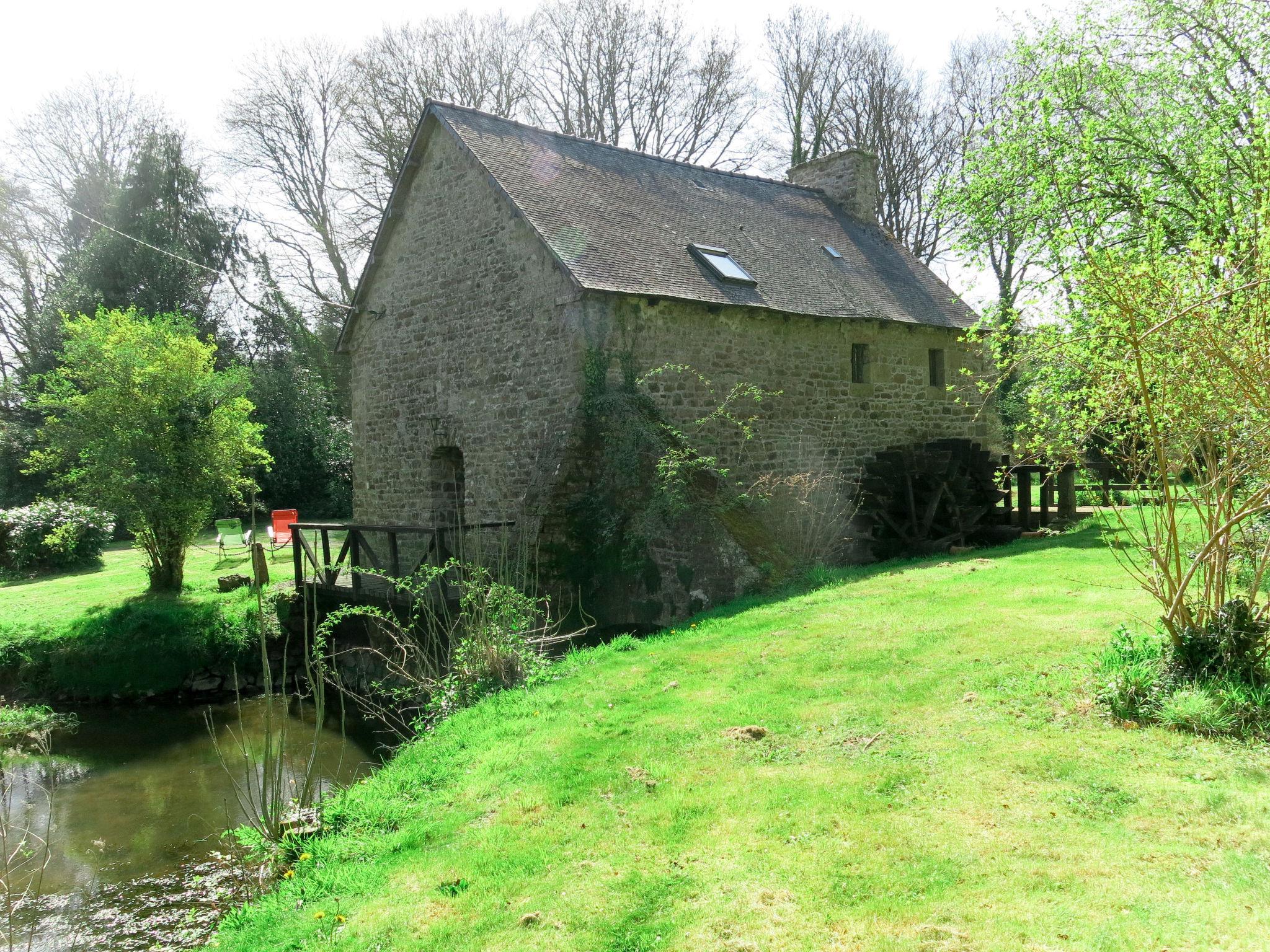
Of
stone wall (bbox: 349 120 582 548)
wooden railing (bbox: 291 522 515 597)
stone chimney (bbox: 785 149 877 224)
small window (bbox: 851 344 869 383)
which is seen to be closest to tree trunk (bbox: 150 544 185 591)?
wooden railing (bbox: 291 522 515 597)

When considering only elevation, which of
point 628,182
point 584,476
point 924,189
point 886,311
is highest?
point 924,189

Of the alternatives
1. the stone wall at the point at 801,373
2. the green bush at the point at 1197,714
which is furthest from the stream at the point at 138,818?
the stone wall at the point at 801,373

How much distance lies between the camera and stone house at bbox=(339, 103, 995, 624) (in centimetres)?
1122

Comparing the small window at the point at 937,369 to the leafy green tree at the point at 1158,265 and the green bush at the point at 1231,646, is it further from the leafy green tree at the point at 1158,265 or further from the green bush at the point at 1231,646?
the green bush at the point at 1231,646

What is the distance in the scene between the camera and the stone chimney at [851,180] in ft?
62.6

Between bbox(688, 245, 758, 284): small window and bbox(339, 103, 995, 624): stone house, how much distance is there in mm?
38

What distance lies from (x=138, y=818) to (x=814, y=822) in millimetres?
6787

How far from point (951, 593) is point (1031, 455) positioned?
10.6 feet

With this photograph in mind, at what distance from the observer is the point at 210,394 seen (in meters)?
13.7

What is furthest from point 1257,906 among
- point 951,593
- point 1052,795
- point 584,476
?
point 584,476

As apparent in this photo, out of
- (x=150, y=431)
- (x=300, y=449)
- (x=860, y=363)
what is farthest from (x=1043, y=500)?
(x=300, y=449)

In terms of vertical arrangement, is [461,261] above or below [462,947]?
above

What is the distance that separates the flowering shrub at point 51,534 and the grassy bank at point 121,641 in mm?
4089

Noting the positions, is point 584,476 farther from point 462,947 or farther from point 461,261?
point 462,947
